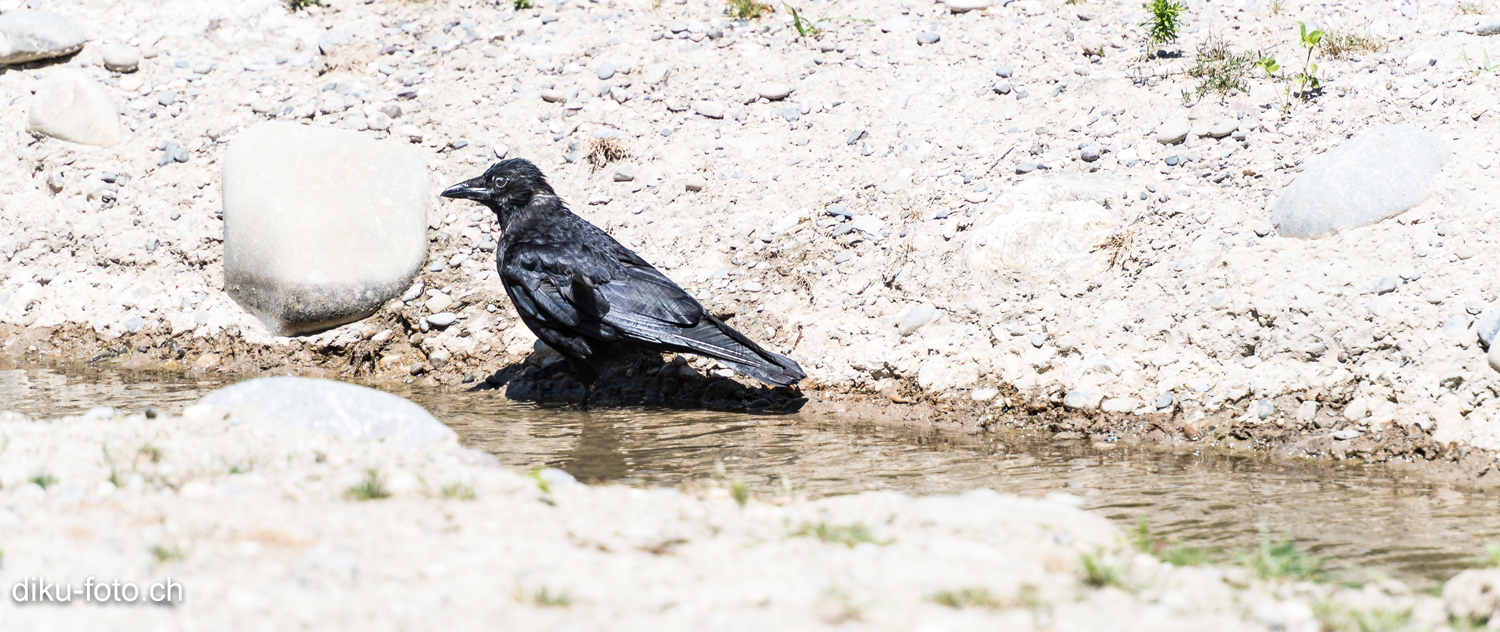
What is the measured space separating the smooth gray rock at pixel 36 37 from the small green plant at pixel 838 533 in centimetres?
934

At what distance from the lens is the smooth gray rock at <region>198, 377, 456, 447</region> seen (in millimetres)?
4277

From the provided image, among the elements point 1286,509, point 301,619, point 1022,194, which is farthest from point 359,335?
point 1286,509

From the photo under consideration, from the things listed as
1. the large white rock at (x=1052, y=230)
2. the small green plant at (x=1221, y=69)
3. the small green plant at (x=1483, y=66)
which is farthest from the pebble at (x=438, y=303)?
the small green plant at (x=1483, y=66)

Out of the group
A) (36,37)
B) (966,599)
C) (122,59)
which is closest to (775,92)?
(122,59)

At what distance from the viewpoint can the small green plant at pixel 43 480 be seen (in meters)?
3.28

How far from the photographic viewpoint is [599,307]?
6.23 meters

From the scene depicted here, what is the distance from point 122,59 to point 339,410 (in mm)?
6824

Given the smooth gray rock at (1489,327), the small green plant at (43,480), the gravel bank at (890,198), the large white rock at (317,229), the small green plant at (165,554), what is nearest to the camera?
the small green plant at (165,554)

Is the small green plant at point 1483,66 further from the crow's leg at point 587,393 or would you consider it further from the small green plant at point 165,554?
the small green plant at point 165,554

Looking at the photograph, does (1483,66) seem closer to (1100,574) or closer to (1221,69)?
(1221,69)

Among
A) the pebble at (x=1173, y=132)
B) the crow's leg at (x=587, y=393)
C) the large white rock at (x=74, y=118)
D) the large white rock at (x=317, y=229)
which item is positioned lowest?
the crow's leg at (x=587, y=393)

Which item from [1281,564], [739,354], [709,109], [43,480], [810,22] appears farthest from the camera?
[810,22]

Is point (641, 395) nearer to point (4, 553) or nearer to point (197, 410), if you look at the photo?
point (197, 410)

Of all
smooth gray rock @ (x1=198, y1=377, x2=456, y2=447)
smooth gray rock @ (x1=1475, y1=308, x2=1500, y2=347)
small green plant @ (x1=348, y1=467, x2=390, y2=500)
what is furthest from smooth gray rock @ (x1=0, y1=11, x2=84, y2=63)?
smooth gray rock @ (x1=1475, y1=308, x2=1500, y2=347)
